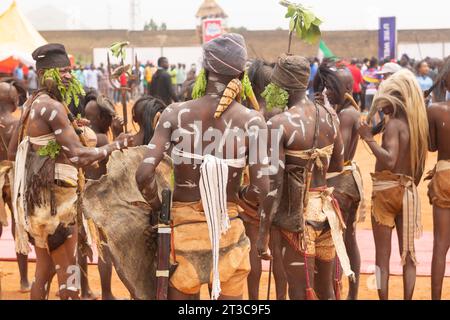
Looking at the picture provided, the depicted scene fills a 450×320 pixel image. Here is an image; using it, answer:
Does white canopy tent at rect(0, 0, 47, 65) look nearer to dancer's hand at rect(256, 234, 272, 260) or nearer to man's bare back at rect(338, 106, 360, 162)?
man's bare back at rect(338, 106, 360, 162)

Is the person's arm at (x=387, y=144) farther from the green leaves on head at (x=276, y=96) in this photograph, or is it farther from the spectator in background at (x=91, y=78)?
the spectator in background at (x=91, y=78)

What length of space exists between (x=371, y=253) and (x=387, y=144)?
307 centimetres

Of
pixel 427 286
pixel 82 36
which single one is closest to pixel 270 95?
pixel 427 286

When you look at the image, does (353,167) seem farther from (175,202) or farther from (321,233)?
(175,202)

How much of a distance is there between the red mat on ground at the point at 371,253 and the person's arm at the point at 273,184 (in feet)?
10.9

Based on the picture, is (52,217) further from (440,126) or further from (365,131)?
(440,126)

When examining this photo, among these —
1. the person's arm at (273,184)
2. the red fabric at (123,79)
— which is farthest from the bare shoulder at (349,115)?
the red fabric at (123,79)

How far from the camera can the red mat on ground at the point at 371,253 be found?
8.93 meters

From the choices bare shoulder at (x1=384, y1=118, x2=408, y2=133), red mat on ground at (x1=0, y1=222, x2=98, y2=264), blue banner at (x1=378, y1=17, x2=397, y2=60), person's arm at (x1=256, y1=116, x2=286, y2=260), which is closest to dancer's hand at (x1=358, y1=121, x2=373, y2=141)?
bare shoulder at (x1=384, y1=118, x2=408, y2=133)

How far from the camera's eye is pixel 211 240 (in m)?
5.23

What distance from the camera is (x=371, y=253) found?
380 inches

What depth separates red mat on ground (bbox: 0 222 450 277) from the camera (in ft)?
29.3

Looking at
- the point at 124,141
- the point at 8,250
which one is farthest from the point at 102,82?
the point at 124,141
